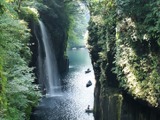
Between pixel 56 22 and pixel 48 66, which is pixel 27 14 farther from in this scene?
pixel 56 22

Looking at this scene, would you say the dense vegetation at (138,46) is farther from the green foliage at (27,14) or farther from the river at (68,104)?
the green foliage at (27,14)

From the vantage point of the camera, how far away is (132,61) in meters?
14.4

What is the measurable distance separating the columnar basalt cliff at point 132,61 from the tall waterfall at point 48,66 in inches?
570

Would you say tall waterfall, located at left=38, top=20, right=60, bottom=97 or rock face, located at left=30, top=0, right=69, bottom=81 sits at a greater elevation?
rock face, located at left=30, top=0, right=69, bottom=81

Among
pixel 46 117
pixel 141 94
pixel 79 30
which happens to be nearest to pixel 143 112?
pixel 141 94

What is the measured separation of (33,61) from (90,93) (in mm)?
8481

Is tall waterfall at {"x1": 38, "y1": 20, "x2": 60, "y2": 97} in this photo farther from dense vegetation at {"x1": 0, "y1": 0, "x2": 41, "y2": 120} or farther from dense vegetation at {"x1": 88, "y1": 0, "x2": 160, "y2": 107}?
dense vegetation at {"x1": 0, "y1": 0, "x2": 41, "y2": 120}

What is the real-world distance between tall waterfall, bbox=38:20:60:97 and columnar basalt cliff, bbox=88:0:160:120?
1447 centimetres

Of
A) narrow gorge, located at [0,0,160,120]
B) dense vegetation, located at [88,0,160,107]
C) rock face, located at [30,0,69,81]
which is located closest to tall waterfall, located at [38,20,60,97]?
narrow gorge, located at [0,0,160,120]

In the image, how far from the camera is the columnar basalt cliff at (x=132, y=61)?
42.1 ft

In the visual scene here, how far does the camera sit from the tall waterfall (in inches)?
1293

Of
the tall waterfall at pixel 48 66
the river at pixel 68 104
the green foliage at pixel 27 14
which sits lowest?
the river at pixel 68 104

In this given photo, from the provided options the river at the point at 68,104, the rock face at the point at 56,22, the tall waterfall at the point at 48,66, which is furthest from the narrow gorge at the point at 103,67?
the rock face at the point at 56,22

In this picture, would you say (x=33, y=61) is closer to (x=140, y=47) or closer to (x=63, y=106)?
(x=63, y=106)
